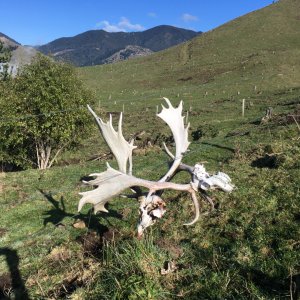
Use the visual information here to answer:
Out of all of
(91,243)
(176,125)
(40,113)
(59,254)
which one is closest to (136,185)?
(176,125)

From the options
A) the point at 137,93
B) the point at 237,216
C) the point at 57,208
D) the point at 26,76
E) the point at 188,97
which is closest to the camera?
the point at 237,216

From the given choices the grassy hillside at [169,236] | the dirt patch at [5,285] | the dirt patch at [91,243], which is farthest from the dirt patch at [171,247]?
the dirt patch at [5,285]

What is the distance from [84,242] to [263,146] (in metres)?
9.16

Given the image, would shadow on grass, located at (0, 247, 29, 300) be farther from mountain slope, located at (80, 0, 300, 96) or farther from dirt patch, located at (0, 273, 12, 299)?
mountain slope, located at (80, 0, 300, 96)

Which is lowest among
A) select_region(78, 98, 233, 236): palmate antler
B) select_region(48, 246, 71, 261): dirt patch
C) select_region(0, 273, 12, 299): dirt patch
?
select_region(0, 273, 12, 299): dirt patch

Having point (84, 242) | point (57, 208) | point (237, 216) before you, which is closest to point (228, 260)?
point (237, 216)

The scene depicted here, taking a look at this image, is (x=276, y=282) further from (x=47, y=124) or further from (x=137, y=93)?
(x=137, y=93)

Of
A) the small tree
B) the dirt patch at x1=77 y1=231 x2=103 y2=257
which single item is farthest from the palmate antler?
the small tree

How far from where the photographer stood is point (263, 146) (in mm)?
17484

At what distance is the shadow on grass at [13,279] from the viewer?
392 inches

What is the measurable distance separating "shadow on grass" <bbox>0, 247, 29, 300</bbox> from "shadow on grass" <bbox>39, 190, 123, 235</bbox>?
1.92 meters

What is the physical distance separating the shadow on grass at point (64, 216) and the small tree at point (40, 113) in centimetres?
966

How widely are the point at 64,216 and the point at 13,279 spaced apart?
4.11 metres

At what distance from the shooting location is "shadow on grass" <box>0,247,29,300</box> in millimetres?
9961
